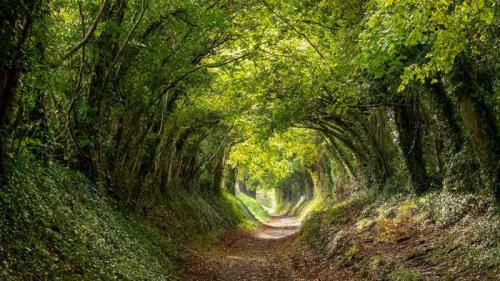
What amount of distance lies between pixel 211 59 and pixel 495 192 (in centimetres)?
1158

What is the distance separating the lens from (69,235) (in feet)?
29.7

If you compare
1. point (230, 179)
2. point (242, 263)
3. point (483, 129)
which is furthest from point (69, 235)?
point (230, 179)

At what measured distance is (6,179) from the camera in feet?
25.1

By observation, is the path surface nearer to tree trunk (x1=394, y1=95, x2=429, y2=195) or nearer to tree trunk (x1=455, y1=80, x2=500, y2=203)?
tree trunk (x1=394, y1=95, x2=429, y2=195)

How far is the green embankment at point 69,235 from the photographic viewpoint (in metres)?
7.05

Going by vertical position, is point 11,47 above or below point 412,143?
below

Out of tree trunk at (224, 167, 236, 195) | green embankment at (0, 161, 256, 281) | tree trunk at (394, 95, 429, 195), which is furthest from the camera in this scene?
tree trunk at (224, 167, 236, 195)

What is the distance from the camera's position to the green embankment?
23.1 feet

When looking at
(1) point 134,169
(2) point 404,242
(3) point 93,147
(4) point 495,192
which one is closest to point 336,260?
(2) point 404,242

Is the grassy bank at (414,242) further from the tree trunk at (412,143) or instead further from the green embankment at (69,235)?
the green embankment at (69,235)

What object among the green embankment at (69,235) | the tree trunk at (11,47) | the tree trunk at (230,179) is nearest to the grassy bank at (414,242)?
the green embankment at (69,235)

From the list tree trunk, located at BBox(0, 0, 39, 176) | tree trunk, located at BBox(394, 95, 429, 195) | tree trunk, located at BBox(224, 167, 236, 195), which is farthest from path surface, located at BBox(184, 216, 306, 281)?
tree trunk, located at BBox(224, 167, 236, 195)

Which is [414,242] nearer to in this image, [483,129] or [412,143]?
[483,129]

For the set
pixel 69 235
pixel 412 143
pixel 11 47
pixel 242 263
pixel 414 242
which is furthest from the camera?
pixel 242 263
